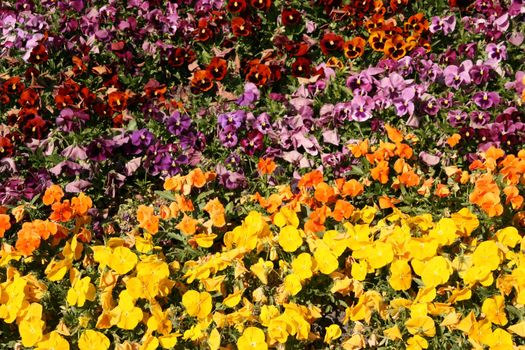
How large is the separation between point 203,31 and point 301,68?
3.16 ft

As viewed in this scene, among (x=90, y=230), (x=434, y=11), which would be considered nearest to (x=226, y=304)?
(x=90, y=230)

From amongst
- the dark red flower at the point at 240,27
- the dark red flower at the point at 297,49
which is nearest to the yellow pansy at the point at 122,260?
the dark red flower at the point at 297,49

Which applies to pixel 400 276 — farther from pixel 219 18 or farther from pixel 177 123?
pixel 219 18

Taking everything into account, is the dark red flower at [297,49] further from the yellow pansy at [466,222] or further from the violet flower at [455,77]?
the yellow pansy at [466,222]

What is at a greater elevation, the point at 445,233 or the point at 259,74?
the point at 259,74

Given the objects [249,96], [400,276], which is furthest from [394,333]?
[249,96]

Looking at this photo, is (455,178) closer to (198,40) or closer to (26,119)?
(198,40)

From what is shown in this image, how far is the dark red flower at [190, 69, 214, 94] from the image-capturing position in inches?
205

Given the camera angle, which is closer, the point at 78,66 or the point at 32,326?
the point at 32,326

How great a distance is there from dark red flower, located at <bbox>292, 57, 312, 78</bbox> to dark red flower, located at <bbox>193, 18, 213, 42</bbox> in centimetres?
84

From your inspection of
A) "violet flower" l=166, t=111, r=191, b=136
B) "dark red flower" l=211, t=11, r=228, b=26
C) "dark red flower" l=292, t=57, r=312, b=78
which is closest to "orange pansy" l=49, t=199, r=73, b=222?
"violet flower" l=166, t=111, r=191, b=136

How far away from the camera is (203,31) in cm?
559

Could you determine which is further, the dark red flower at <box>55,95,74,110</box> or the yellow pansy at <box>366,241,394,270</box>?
the dark red flower at <box>55,95,74,110</box>

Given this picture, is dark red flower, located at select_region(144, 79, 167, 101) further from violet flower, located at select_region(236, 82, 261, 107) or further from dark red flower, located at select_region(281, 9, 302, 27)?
dark red flower, located at select_region(281, 9, 302, 27)
